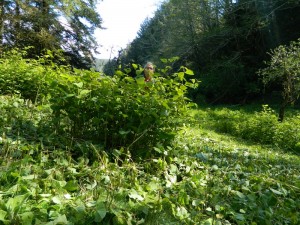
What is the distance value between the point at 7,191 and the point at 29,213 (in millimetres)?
291

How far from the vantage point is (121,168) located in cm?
226

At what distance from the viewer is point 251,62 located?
65.3 feet

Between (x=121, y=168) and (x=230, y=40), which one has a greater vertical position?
(x=230, y=40)

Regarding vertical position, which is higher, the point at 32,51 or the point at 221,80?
the point at 32,51

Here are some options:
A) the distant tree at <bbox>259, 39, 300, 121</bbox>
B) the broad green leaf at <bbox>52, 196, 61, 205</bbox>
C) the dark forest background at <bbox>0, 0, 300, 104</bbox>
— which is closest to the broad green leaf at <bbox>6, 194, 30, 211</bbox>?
the broad green leaf at <bbox>52, 196, 61, 205</bbox>

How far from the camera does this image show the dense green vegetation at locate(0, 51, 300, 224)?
64.0 inches

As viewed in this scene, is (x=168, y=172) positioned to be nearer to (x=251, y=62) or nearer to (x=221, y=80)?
(x=221, y=80)

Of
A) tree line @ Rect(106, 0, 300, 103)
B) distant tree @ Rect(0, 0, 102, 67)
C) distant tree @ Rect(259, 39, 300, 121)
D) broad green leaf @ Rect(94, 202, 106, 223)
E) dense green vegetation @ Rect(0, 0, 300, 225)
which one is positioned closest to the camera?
broad green leaf @ Rect(94, 202, 106, 223)

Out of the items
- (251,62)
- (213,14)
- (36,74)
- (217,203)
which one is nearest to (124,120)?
(217,203)

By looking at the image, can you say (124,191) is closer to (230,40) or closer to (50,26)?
(50,26)

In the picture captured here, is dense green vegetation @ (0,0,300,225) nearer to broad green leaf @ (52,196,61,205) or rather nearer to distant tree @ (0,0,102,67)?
broad green leaf @ (52,196,61,205)

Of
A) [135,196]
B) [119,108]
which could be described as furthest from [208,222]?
[119,108]

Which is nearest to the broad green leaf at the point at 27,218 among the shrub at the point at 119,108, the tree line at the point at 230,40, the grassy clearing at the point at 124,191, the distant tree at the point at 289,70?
the grassy clearing at the point at 124,191

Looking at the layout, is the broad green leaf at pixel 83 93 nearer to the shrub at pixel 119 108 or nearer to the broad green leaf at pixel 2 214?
the shrub at pixel 119 108
